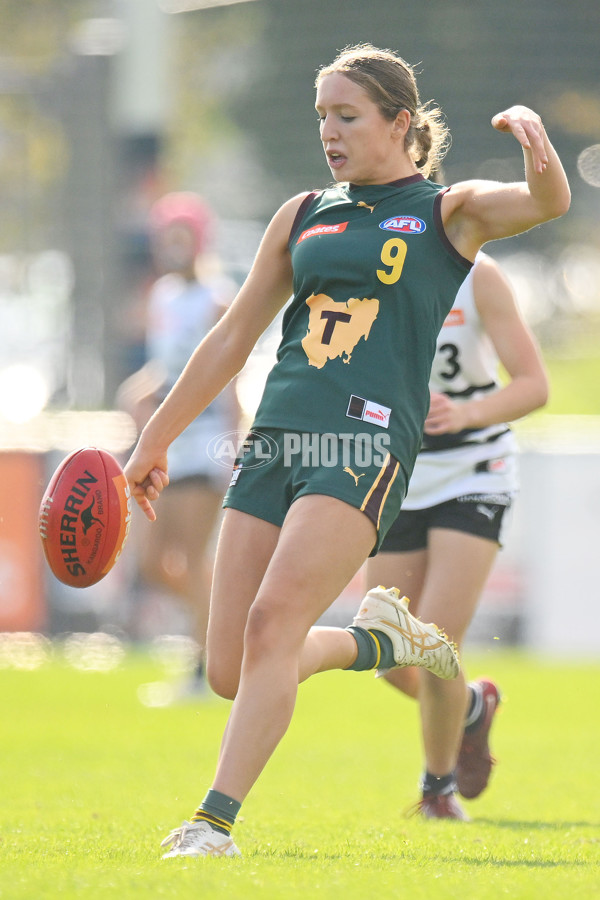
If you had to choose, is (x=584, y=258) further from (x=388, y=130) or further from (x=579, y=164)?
(x=388, y=130)

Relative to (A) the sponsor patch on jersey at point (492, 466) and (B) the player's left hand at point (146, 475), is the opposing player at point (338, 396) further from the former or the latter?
(A) the sponsor patch on jersey at point (492, 466)

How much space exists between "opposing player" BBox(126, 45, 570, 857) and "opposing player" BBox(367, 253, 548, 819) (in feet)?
2.43

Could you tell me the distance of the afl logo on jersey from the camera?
335cm

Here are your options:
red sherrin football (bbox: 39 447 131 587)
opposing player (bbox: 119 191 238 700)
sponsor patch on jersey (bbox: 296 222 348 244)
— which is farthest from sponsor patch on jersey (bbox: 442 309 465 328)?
opposing player (bbox: 119 191 238 700)

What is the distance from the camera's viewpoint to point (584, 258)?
1479 cm

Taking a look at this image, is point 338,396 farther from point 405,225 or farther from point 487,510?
point 487,510

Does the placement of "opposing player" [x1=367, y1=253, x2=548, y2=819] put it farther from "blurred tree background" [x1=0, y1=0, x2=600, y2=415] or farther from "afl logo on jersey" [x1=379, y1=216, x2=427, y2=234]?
"blurred tree background" [x1=0, y1=0, x2=600, y2=415]

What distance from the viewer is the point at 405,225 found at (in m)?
3.36

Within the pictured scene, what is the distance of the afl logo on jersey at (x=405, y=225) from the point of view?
3354 millimetres

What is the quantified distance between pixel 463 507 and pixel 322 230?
4.26ft

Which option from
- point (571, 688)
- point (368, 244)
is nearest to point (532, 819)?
point (368, 244)

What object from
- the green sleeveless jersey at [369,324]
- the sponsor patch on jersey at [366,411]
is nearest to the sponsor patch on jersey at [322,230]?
the green sleeveless jersey at [369,324]

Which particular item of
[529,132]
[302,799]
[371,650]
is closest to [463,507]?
[371,650]

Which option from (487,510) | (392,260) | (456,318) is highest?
(392,260)
